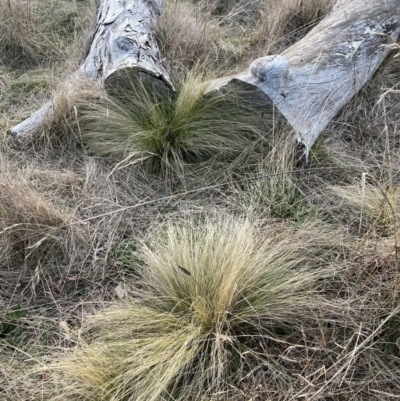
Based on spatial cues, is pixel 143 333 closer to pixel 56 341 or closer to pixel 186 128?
pixel 56 341

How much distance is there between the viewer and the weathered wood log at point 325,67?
3.07m

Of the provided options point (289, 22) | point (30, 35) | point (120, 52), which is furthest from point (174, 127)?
point (30, 35)

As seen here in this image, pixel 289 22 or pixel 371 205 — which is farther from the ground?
pixel 289 22

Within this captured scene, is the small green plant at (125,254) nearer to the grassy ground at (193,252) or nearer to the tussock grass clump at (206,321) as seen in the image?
the grassy ground at (193,252)

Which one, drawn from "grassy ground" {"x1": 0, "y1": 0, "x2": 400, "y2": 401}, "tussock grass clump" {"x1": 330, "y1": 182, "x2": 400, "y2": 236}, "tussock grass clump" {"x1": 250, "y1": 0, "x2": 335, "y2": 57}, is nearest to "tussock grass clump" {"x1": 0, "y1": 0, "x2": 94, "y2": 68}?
"grassy ground" {"x1": 0, "y1": 0, "x2": 400, "y2": 401}

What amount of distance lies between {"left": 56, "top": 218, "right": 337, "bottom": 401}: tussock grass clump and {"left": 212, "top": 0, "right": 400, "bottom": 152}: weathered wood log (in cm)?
112

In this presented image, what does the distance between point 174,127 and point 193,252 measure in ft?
3.84

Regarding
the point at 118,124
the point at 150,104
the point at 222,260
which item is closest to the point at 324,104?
the point at 150,104

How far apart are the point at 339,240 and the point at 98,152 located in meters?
1.65

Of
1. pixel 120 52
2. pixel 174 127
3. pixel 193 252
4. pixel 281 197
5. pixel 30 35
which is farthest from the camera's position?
pixel 30 35

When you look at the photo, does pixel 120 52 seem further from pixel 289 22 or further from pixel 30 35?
pixel 289 22

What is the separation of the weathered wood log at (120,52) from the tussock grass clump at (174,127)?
0.35 ft

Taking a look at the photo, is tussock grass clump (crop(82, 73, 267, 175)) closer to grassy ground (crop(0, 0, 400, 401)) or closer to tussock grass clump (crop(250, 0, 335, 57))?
grassy ground (crop(0, 0, 400, 401))

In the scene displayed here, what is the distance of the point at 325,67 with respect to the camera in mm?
3305
